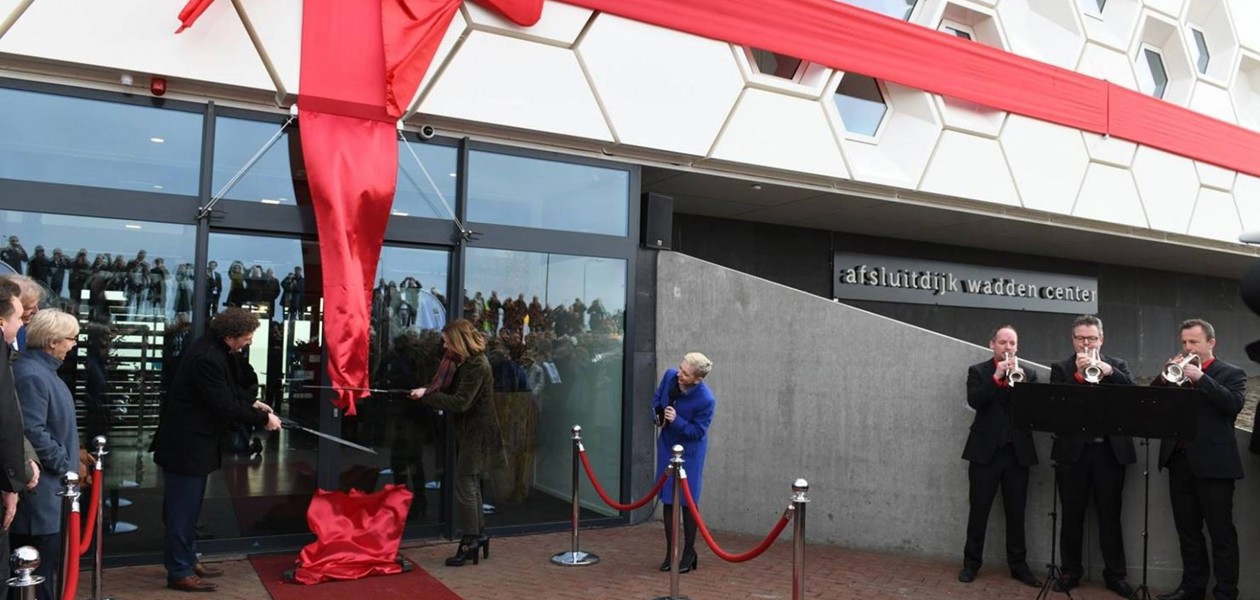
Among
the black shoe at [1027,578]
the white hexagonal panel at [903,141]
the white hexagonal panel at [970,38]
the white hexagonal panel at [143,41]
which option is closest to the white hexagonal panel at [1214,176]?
the white hexagonal panel at [970,38]

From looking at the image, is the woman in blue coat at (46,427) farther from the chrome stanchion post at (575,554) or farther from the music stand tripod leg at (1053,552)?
the music stand tripod leg at (1053,552)

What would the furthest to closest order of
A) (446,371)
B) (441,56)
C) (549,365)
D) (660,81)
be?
(660,81), (549,365), (441,56), (446,371)

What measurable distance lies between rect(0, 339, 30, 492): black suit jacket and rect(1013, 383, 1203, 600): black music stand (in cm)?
507

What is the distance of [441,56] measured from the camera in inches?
264

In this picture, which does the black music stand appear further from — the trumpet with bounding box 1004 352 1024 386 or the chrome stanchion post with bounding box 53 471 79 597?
the chrome stanchion post with bounding box 53 471 79 597

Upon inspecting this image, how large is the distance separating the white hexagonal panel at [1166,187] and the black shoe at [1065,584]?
7.36m

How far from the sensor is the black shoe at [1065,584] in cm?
568

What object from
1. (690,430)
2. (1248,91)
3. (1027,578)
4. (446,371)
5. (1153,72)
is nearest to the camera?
(690,430)

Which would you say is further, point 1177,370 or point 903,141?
point 903,141

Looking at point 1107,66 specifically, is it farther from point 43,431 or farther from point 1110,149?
point 43,431

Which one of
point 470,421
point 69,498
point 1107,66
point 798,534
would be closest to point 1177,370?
point 798,534

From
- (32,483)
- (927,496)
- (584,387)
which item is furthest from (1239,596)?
(32,483)

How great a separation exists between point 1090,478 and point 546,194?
462 cm

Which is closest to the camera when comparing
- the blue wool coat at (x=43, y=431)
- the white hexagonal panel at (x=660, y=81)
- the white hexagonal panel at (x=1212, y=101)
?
the blue wool coat at (x=43, y=431)
